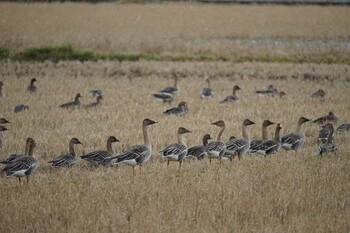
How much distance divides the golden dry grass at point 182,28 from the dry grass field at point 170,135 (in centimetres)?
27

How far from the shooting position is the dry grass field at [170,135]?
8.34 meters

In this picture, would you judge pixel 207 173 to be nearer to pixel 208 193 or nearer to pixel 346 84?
pixel 208 193

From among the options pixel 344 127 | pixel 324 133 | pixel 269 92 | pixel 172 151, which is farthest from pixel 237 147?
pixel 269 92

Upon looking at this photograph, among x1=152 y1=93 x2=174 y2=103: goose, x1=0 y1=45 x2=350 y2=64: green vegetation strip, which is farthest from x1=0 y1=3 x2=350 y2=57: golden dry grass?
x1=152 y1=93 x2=174 y2=103: goose

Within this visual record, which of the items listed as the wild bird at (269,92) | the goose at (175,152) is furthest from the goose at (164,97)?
the goose at (175,152)

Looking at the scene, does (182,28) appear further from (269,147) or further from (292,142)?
(269,147)

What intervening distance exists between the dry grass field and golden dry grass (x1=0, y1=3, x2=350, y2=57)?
0.27m

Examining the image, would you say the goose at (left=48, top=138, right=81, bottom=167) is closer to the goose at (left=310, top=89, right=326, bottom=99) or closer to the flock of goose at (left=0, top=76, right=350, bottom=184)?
the flock of goose at (left=0, top=76, right=350, bottom=184)

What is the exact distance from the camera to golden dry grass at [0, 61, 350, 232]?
8125mm

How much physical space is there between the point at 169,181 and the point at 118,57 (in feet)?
80.3

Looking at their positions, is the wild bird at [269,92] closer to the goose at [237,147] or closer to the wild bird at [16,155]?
the goose at [237,147]

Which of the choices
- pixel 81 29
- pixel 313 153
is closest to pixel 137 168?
pixel 313 153

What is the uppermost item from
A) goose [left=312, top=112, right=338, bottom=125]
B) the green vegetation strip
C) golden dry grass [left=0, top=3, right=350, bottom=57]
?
goose [left=312, top=112, right=338, bottom=125]

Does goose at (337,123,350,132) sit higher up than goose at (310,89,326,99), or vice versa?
goose at (337,123,350,132)
